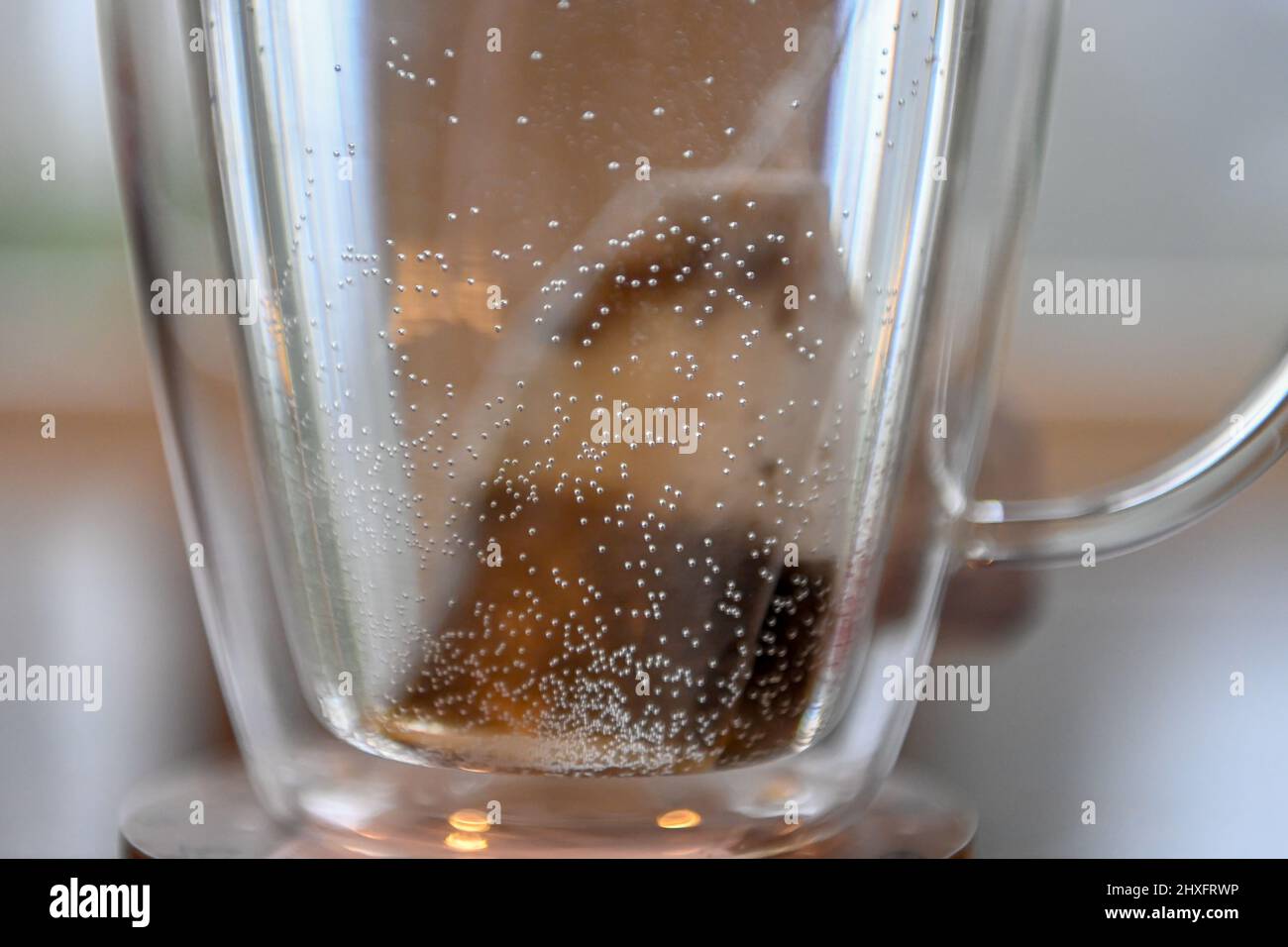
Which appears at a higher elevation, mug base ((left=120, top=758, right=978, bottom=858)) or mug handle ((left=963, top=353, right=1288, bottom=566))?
mug handle ((left=963, top=353, right=1288, bottom=566))

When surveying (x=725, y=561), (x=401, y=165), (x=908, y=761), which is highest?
(x=401, y=165)

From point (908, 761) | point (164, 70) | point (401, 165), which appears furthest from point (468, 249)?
point (908, 761)

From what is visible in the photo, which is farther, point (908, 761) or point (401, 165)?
point (908, 761)

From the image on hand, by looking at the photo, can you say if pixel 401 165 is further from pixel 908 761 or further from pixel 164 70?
pixel 908 761

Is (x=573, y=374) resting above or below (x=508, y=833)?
above

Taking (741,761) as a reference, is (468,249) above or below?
above
